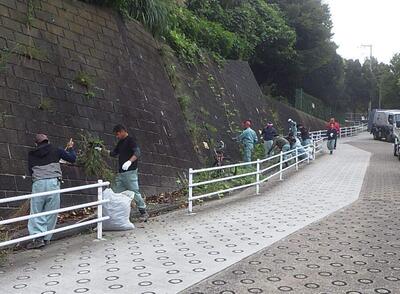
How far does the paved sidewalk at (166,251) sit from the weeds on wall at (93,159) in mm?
1574

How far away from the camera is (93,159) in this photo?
9547 millimetres

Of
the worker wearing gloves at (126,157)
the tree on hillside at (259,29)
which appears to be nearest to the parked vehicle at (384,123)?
the tree on hillside at (259,29)

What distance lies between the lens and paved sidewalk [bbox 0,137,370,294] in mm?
5164

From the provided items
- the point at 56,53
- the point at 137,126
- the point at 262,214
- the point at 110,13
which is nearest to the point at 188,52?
the point at 110,13

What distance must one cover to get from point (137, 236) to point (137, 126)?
4763 millimetres

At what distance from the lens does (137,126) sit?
11.8 metres

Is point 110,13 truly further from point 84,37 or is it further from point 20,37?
point 20,37

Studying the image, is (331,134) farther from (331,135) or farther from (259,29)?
(259,29)

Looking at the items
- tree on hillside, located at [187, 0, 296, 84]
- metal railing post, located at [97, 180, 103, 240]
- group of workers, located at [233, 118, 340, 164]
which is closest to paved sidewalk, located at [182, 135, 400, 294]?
metal railing post, located at [97, 180, 103, 240]

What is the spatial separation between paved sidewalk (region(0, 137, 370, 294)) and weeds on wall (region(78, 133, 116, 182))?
1.57 metres

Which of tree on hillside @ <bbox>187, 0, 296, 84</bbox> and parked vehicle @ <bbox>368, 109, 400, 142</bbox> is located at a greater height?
tree on hillside @ <bbox>187, 0, 296, 84</bbox>

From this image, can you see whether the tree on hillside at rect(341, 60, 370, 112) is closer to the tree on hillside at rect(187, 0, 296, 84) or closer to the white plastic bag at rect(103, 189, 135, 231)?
the tree on hillside at rect(187, 0, 296, 84)

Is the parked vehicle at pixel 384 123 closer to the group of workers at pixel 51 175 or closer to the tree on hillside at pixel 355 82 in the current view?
the tree on hillside at pixel 355 82

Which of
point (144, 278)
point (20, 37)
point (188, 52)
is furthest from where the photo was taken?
point (188, 52)
